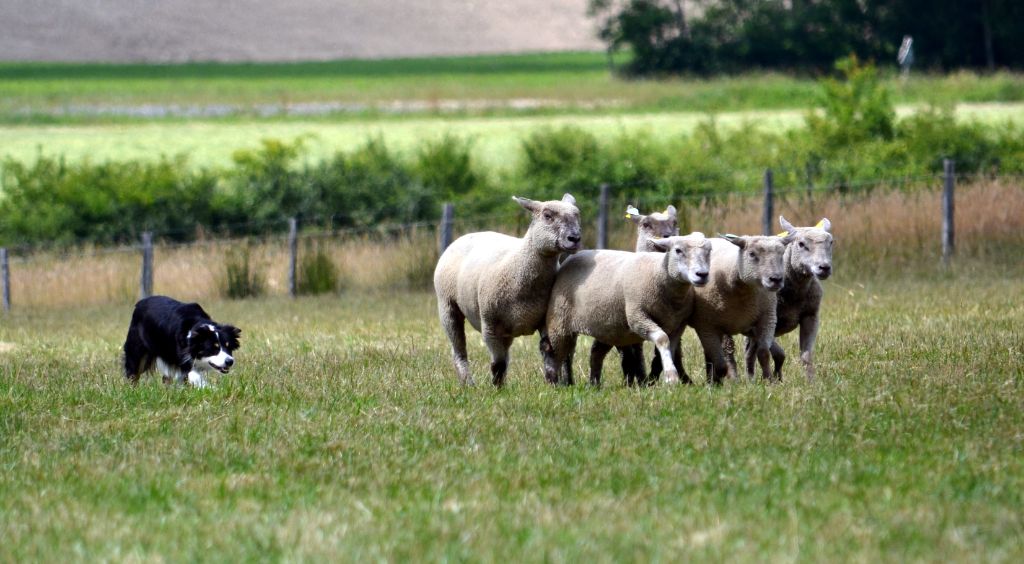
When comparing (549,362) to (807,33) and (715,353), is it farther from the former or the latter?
(807,33)

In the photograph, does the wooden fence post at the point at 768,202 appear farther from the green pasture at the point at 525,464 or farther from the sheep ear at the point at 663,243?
the sheep ear at the point at 663,243

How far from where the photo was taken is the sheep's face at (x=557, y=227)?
35.3 feet

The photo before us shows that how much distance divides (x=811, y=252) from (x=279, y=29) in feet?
353

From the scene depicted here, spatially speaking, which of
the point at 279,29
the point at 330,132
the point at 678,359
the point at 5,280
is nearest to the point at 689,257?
the point at 678,359

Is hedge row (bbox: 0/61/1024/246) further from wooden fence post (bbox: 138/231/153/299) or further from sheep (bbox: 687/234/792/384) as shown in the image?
sheep (bbox: 687/234/792/384)

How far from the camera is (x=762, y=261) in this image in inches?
409

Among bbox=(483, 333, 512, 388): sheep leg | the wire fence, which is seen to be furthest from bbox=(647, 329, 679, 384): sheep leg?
the wire fence

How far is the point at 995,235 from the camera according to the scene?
23.2 metres

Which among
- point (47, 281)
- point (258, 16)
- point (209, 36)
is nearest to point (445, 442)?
point (47, 281)

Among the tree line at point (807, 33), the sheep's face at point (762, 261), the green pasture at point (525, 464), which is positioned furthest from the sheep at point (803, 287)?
the tree line at point (807, 33)

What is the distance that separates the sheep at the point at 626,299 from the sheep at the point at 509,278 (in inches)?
6.2

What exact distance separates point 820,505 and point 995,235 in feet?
56.0

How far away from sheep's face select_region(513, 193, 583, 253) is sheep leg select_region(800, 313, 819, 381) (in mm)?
1698

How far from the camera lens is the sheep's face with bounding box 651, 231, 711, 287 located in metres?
10.2
